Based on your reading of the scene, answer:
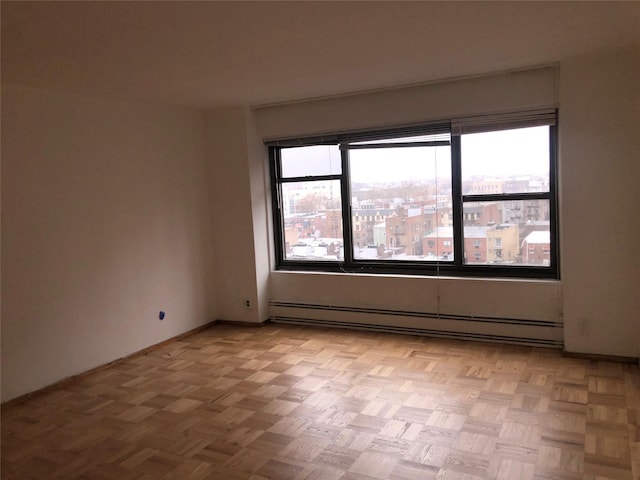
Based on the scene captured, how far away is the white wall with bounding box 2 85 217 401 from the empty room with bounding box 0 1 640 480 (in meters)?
0.02

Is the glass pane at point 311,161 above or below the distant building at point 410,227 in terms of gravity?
above

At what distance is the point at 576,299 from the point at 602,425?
1.35 metres

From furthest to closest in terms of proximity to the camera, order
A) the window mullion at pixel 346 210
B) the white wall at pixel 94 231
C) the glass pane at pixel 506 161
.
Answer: the window mullion at pixel 346 210 → the glass pane at pixel 506 161 → the white wall at pixel 94 231

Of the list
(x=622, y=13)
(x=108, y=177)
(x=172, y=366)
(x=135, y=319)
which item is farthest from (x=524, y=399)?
(x=108, y=177)

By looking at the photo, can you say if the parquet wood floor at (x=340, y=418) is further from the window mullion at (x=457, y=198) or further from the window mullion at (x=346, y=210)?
the window mullion at (x=346, y=210)

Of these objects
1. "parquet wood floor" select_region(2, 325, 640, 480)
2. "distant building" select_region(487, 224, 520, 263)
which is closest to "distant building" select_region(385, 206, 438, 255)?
"distant building" select_region(487, 224, 520, 263)

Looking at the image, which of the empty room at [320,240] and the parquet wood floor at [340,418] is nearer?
the parquet wood floor at [340,418]

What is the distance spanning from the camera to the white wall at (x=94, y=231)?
13.0 feet

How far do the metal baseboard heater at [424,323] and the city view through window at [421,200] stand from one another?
0.52 metres

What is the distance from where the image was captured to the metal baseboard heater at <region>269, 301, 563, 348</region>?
457 cm

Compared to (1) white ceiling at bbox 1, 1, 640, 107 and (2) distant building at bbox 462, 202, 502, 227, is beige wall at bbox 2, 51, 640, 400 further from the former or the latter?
(2) distant building at bbox 462, 202, 502, 227

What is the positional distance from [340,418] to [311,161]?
293 centimetres

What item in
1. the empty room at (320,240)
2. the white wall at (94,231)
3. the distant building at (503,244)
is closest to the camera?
the empty room at (320,240)

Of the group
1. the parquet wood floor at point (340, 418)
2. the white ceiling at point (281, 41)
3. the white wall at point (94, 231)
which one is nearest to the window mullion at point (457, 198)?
the white ceiling at point (281, 41)
